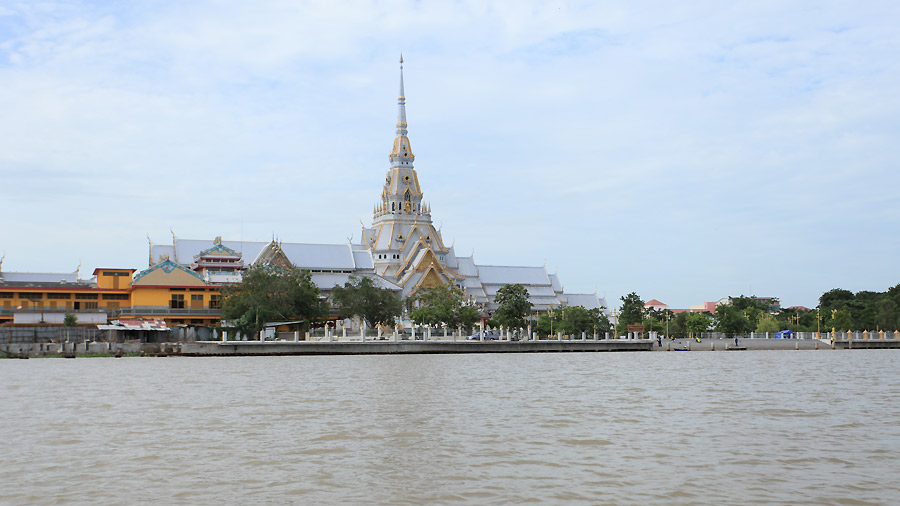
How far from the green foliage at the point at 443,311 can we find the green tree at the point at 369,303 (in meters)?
2.64

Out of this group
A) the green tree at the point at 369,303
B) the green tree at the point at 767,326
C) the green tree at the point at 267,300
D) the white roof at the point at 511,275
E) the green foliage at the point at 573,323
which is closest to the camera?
the green tree at the point at 267,300

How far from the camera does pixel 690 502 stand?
13.7 metres

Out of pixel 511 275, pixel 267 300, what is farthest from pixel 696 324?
pixel 267 300

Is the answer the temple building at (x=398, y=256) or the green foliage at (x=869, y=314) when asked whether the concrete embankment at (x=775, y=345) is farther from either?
the temple building at (x=398, y=256)

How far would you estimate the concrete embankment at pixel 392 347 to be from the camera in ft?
216

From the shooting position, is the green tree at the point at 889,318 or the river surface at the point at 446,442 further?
the green tree at the point at 889,318

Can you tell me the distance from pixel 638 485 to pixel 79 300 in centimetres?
7354

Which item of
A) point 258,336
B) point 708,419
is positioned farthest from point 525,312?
point 708,419

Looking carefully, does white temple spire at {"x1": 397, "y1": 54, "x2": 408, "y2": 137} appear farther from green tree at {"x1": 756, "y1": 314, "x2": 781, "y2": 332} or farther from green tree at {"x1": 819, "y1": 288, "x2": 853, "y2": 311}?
green tree at {"x1": 819, "y1": 288, "x2": 853, "y2": 311}

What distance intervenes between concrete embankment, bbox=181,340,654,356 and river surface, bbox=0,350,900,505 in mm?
27816

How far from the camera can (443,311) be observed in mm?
87750

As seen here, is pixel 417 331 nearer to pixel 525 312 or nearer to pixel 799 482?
pixel 525 312

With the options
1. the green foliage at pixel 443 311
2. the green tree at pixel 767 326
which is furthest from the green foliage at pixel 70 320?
the green tree at pixel 767 326

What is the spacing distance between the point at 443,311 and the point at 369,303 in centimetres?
712
